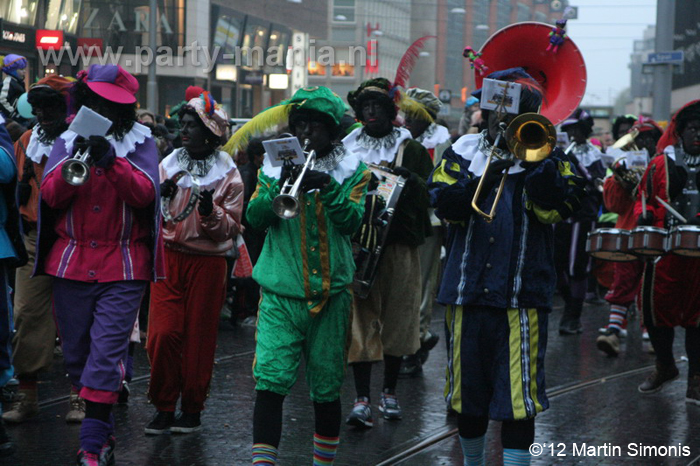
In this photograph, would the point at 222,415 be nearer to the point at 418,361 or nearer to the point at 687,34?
the point at 418,361

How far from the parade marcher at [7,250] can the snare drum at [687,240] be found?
420cm

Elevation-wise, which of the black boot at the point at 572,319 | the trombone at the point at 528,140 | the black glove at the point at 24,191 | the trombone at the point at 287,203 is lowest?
the black boot at the point at 572,319

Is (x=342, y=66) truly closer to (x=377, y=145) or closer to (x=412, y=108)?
(x=412, y=108)

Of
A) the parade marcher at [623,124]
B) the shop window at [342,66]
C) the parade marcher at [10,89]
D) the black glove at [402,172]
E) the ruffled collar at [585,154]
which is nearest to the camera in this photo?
the black glove at [402,172]

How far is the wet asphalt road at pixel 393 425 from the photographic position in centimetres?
557

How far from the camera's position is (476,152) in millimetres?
4711

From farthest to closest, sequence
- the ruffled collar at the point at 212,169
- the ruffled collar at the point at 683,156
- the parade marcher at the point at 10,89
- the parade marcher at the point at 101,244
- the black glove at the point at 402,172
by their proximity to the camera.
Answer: the parade marcher at the point at 10,89
the ruffled collar at the point at 683,156
the black glove at the point at 402,172
the ruffled collar at the point at 212,169
the parade marcher at the point at 101,244

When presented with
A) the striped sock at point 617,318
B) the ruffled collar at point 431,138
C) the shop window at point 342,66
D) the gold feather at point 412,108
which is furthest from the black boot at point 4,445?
the shop window at point 342,66

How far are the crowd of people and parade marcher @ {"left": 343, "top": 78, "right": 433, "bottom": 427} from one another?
0.4 inches

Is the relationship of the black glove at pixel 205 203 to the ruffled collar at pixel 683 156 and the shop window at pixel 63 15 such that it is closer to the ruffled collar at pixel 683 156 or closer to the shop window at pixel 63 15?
the ruffled collar at pixel 683 156

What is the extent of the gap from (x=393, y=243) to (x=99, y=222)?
87.7 inches

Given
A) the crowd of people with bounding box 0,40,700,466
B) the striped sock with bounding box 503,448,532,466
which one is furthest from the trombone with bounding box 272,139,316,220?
the striped sock with bounding box 503,448,532,466

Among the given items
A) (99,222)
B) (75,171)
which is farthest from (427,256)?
(75,171)

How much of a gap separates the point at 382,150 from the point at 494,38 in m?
1.66
